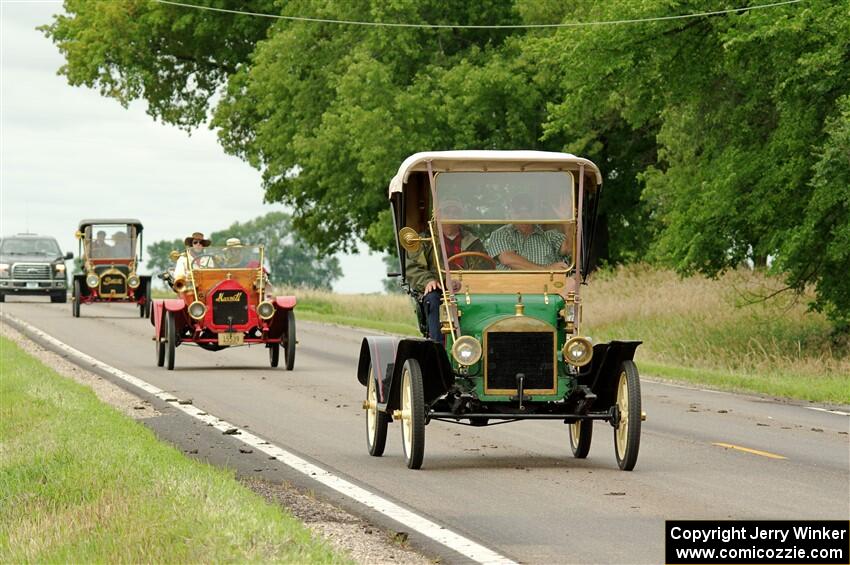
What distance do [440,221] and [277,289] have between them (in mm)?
40369

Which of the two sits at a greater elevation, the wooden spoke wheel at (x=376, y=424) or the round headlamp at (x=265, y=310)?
the round headlamp at (x=265, y=310)

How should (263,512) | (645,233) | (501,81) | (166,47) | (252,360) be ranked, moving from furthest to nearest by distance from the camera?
(166,47) → (645,233) → (501,81) → (252,360) → (263,512)

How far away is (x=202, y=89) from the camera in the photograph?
211 ft

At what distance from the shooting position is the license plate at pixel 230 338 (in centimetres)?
2372

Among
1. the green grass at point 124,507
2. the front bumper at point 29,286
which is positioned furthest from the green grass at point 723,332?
the front bumper at point 29,286

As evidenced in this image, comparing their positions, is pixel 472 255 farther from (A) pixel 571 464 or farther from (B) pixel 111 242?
(B) pixel 111 242

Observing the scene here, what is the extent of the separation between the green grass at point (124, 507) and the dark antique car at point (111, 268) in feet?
85.5

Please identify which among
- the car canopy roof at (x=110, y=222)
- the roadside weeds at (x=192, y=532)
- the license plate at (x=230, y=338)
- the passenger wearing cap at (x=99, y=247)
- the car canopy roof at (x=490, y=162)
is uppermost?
the car canopy roof at (x=110, y=222)

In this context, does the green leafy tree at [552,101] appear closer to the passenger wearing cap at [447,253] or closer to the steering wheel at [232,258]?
the passenger wearing cap at [447,253]

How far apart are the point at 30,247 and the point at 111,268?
11856mm

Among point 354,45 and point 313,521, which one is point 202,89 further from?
point 313,521

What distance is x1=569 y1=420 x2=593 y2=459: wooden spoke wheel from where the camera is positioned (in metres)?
13.2

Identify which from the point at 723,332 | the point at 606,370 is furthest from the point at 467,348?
the point at 723,332

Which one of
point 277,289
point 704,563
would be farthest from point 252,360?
point 277,289
